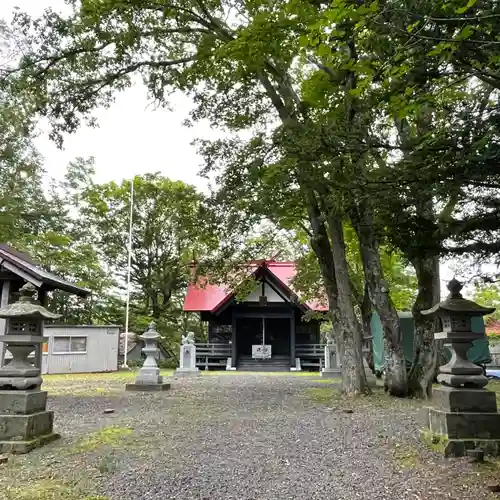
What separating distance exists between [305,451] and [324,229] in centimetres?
699

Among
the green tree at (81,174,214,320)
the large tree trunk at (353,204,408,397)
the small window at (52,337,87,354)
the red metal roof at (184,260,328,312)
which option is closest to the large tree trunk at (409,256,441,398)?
the large tree trunk at (353,204,408,397)

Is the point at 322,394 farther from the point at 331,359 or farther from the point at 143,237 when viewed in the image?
the point at 143,237

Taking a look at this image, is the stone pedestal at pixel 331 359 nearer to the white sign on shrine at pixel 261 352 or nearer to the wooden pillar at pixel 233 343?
the white sign on shrine at pixel 261 352

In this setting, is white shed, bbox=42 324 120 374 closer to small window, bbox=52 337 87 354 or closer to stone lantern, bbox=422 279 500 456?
small window, bbox=52 337 87 354

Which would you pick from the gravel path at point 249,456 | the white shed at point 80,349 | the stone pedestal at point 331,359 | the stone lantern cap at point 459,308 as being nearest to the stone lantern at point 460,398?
the stone lantern cap at point 459,308

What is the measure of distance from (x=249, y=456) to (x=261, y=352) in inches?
637

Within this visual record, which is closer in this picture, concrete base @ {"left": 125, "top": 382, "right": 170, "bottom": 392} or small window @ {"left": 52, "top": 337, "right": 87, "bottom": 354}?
concrete base @ {"left": 125, "top": 382, "right": 170, "bottom": 392}

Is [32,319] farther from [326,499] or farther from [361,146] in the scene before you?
[361,146]

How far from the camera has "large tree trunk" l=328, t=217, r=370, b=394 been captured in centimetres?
983

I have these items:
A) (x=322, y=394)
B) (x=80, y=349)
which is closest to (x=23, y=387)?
(x=322, y=394)

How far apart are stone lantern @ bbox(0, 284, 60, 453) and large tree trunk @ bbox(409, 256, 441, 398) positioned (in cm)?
696

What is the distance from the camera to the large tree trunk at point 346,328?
32.2ft

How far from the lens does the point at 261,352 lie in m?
20.7

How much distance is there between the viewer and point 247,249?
13.0 meters
